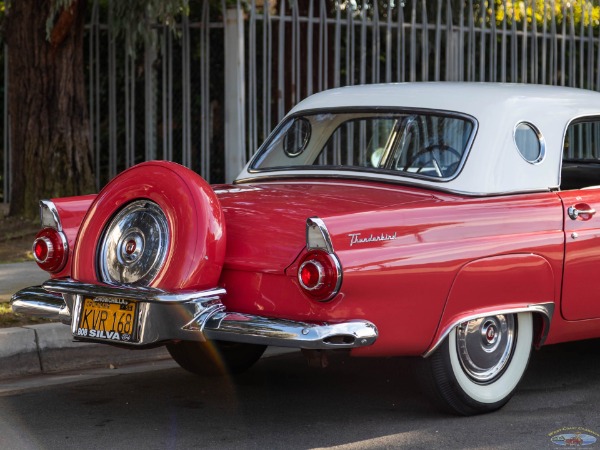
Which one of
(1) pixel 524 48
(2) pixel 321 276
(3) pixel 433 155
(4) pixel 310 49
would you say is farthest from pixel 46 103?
(2) pixel 321 276

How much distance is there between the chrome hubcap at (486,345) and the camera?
5.67m

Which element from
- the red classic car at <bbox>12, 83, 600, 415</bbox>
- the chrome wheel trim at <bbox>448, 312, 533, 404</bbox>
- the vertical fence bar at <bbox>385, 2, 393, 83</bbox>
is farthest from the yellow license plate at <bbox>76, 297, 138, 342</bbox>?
the vertical fence bar at <bbox>385, 2, 393, 83</bbox>

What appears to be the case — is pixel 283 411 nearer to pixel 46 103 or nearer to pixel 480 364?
pixel 480 364

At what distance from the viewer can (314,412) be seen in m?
5.86

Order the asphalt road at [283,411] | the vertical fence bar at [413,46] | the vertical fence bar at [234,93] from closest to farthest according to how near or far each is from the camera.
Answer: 1. the asphalt road at [283,411]
2. the vertical fence bar at [234,93]
3. the vertical fence bar at [413,46]

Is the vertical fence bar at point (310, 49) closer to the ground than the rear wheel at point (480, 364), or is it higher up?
higher up

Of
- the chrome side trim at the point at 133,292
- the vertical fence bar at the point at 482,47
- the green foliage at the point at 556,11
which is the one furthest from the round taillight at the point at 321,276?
the green foliage at the point at 556,11

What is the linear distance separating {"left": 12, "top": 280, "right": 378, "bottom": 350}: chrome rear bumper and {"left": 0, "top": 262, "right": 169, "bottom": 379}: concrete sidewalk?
67.2 inches

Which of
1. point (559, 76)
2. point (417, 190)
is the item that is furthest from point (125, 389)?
point (559, 76)

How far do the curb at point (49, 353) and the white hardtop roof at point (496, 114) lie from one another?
55.6 inches

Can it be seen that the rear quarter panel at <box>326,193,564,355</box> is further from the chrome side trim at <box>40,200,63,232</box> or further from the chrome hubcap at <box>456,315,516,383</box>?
the chrome side trim at <box>40,200,63,232</box>

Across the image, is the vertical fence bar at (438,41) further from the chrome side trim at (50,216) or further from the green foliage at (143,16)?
the chrome side trim at (50,216)

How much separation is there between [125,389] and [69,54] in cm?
586

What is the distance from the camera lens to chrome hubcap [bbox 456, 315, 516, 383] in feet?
18.6
